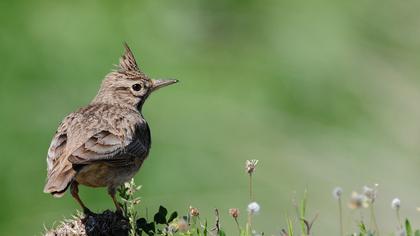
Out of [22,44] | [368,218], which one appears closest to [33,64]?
[22,44]

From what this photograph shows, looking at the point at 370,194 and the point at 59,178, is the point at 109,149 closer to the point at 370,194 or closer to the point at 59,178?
the point at 59,178

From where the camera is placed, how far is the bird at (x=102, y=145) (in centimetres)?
837

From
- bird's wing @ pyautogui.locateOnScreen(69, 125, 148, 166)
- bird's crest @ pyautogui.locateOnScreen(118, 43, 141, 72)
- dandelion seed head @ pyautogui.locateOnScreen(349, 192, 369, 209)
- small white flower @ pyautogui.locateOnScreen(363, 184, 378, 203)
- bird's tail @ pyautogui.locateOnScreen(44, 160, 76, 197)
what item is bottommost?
dandelion seed head @ pyautogui.locateOnScreen(349, 192, 369, 209)

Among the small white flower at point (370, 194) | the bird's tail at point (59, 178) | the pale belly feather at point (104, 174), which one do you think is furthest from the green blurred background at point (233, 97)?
the small white flower at point (370, 194)

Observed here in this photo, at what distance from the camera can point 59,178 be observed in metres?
8.20

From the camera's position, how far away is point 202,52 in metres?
14.0

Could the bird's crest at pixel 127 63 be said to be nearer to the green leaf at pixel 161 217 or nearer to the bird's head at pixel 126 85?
the bird's head at pixel 126 85

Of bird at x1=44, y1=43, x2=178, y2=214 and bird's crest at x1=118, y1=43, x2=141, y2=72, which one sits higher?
bird's crest at x1=118, y1=43, x2=141, y2=72

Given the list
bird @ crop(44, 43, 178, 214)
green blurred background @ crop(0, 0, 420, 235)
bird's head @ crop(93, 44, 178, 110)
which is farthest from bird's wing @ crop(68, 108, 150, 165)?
green blurred background @ crop(0, 0, 420, 235)

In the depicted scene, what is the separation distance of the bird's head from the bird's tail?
62.1 inches

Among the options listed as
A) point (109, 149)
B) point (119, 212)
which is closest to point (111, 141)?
point (109, 149)

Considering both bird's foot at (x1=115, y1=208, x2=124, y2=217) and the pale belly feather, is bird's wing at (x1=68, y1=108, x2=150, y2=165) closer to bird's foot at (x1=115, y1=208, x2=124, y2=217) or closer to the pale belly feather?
the pale belly feather

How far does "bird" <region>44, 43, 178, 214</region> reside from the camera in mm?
8367

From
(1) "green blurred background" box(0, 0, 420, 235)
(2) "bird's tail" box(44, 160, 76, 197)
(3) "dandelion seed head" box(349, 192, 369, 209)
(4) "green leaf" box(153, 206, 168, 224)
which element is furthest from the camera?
(1) "green blurred background" box(0, 0, 420, 235)
